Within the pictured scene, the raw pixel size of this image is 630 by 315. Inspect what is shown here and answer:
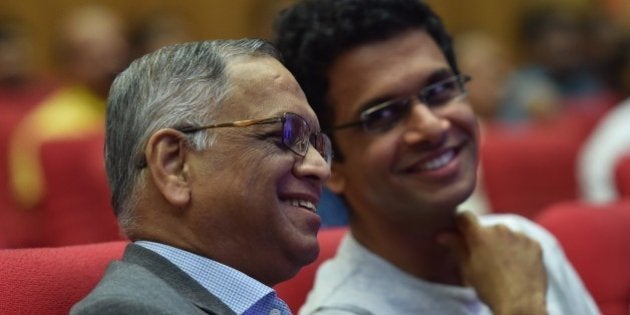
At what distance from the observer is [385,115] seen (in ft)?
5.94

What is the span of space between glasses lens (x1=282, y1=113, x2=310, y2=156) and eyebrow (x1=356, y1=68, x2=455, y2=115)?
0.37 meters

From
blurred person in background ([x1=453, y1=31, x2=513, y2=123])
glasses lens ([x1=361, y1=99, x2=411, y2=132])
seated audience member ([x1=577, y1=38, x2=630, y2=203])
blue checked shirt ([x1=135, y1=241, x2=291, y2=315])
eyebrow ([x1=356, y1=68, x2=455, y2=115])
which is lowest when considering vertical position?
blurred person in background ([x1=453, y1=31, x2=513, y2=123])

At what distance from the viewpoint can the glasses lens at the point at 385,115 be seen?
1805 millimetres

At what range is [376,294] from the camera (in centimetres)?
180

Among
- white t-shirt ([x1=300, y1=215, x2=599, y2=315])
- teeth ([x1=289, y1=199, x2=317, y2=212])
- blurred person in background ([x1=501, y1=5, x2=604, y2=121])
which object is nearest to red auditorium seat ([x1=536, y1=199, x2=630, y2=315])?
white t-shirt ([x1=300, y1=215, x2=599, y2=315])

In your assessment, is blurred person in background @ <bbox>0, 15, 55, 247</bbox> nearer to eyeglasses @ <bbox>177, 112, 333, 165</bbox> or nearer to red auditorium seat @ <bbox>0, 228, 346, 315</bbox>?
red auditorium seat @ <bbox>0, 228, 346, 315</bbox>

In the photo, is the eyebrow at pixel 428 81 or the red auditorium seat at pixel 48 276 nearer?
the red auditorium seat at pixel 48 276

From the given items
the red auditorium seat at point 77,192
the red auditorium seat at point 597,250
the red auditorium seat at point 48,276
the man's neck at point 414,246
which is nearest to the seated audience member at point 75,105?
the red auditorium seat at point 77,192

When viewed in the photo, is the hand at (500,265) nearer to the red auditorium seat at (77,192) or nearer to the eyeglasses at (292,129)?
the eyeglasses at (292,129)

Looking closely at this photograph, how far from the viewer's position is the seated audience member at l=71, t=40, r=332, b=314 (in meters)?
1.36

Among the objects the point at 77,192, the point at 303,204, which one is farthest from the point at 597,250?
the point at 77,192

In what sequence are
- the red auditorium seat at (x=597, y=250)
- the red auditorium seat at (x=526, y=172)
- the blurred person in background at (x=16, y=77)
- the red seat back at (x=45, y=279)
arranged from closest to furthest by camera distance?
the red seat back at (x=45, y=279), the red auditorium seat at (x=597, y=250), the red auditorium seat at (x=526, y=172), the blurred person in background at (x=16, y=77)

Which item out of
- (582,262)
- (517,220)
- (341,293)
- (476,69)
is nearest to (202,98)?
(341,293)

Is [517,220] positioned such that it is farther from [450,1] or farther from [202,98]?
[450,1]
